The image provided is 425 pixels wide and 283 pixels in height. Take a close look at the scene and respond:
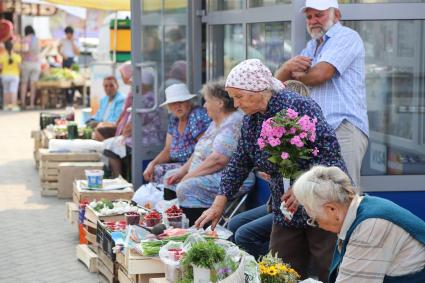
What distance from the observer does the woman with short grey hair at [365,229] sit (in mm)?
3773

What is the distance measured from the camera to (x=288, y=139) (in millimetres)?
4781

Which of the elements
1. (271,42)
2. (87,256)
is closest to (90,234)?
(87,256)

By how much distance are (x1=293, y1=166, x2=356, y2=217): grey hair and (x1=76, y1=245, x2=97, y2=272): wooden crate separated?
3341mm

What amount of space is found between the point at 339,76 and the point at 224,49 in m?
2.82

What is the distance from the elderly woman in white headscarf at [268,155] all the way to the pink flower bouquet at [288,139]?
0.22ft

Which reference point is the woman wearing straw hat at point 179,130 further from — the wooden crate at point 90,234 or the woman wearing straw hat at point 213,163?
the wooden crate at point 90,234

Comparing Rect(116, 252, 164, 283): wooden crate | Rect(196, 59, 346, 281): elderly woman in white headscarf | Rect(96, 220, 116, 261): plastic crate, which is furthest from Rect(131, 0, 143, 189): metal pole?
Rect(196, 59, 346, 281): elderly woman in white headscarf

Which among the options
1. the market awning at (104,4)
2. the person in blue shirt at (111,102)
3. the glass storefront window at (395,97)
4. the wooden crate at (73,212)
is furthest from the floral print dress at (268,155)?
the market awning at (104,4)

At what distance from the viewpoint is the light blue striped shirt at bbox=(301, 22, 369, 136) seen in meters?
5.45

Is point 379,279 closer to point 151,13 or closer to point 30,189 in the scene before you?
point 151,13

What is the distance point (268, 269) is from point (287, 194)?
1.58 ft

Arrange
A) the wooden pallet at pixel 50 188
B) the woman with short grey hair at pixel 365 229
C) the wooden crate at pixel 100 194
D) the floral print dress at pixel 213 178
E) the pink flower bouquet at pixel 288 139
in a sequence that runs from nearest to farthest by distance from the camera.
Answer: the woman with short grey hair at pixel 365 229 < the pink flower bouquet at pixel 288 139 < the floral print dress at pixel 213 178 < the wooden crate at pixel 100 194 < the wooden pallet at pixel 50 188

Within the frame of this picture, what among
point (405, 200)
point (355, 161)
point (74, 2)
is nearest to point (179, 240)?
point (355, 161)

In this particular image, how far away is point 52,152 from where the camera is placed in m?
10.3
